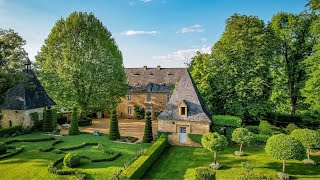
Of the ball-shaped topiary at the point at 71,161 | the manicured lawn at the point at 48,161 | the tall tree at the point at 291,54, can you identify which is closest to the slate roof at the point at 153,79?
the tall tree at the point at 291,54

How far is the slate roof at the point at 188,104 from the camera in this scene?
29.4 meters

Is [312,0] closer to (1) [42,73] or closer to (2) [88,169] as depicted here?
(2) [88,169]

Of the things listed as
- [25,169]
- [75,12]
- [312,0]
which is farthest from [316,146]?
[75,12]

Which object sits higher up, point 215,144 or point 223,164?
point 215,144

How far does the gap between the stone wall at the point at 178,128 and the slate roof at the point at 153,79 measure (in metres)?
20.7

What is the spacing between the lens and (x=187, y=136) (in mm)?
29797

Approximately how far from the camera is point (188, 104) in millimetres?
30125

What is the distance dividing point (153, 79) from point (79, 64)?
17.8 m

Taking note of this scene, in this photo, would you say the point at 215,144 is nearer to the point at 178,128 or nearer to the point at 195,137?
the point at 195,137

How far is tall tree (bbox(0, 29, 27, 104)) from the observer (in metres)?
29.5

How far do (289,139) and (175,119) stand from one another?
1283 centimetres

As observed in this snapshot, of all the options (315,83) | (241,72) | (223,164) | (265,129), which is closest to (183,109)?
(223,164)

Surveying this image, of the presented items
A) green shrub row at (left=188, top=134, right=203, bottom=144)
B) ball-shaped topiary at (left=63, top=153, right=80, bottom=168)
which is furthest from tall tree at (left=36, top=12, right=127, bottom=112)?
ball-shaped topiary at (left=63, top=153, right=80, bottom=168)

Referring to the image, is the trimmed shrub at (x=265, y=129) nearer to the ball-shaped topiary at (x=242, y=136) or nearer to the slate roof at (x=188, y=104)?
the ball-shaped topiary at (x=242, y=136)
